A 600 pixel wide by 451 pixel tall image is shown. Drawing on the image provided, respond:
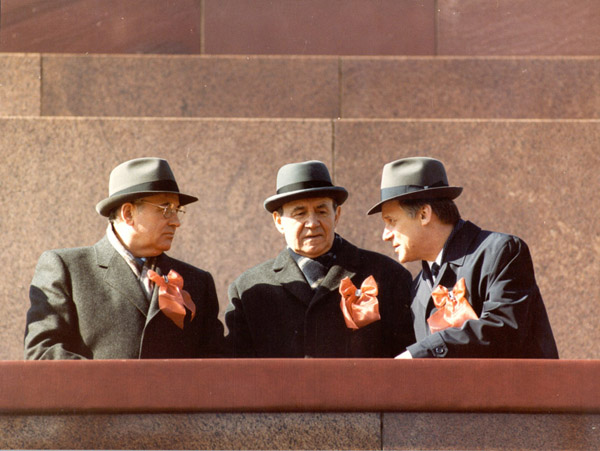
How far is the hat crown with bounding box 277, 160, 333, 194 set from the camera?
5.25 metres

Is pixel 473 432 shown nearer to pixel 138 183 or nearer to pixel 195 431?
pixel 195 431

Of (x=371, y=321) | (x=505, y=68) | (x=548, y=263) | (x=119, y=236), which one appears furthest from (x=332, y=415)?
(x=505, y=68)

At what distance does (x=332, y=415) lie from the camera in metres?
4.35

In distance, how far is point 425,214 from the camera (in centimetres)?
497

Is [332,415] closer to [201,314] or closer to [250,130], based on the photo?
[201,314]

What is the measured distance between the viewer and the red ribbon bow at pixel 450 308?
460 centimetres

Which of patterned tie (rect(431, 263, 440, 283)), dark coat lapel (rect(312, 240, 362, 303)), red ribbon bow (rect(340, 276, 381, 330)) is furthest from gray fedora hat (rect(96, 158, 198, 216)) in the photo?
patterned tie (rect(431, 263, 440, 283))

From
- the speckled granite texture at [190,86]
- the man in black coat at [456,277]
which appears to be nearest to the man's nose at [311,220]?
the man in black coat at [456,277]

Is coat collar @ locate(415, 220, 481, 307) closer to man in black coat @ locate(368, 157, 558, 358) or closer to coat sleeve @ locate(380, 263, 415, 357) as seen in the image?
man in black coat @ locate(368, 157, 558, 358)

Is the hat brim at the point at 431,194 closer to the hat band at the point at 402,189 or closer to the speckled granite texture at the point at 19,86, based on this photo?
the hat band at the point at 402,189

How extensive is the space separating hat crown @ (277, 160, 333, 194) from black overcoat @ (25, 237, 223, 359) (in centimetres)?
86

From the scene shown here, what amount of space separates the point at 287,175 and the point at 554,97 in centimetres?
284

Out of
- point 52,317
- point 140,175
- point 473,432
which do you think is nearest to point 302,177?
point 140,175

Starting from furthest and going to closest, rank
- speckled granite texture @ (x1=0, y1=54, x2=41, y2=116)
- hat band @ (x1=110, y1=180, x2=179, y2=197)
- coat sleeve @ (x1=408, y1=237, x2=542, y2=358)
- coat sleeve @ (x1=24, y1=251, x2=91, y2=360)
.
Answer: speckled granite texture @ (x1=0, y1=54, x2=41, y2=116) < hat band @ (x1=110, y1=180, x2=179, y2=197) < coat sleeve @ (x1=24, y1=251, x2=91, y2=360) < coat sleeve @ (x1=408, y1=237, x2=542, y2=358)
